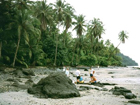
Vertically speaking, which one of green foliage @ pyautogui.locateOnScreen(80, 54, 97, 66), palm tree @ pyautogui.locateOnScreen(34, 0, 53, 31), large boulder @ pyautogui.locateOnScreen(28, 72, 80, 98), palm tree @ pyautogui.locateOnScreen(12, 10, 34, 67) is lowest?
large boulder @ pyautogui.locateOnScreen(28, 72, 80, 98)

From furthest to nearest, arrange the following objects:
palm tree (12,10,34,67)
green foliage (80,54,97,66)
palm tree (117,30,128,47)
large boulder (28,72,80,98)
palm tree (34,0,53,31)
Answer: palm tree (117,30,128,47), green foliage (80,54,97,66), palm tree (34,0,53,31), palm tree (12,10,34,67), large boulder (28,72,80,98)

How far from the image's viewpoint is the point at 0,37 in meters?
29.3

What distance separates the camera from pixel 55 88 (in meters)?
8.64

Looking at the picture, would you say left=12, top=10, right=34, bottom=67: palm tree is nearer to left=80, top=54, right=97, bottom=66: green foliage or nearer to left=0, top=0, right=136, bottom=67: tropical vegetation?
left=0, top=0, right=136, bottom=67: tropical vegetation

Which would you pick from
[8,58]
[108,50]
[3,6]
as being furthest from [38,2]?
[108,50]

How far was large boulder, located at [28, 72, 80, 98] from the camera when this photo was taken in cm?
832

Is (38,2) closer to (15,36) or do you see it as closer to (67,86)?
(15,36)

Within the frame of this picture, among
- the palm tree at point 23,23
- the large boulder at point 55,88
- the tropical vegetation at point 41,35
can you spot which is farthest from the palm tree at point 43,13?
the large boulder at point 55,88

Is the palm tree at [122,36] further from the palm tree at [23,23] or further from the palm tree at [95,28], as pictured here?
the palm tree at [23,23]

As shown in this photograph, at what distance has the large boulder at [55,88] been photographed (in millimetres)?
8320

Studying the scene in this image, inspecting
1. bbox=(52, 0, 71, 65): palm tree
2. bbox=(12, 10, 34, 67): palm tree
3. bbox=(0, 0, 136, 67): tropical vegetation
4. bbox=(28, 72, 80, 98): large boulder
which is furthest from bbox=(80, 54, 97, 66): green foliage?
bbox=(28, 72, 80, 98): large boulder

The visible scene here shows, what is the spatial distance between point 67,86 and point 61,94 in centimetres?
82

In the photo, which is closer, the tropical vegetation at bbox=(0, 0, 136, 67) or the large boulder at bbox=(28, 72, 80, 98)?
the large boulder at bbox=(28, 72, 80, 98)

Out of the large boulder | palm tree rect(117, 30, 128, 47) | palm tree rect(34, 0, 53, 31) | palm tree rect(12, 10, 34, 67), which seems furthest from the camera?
palm tree rect(117, 30, 128, 47)
